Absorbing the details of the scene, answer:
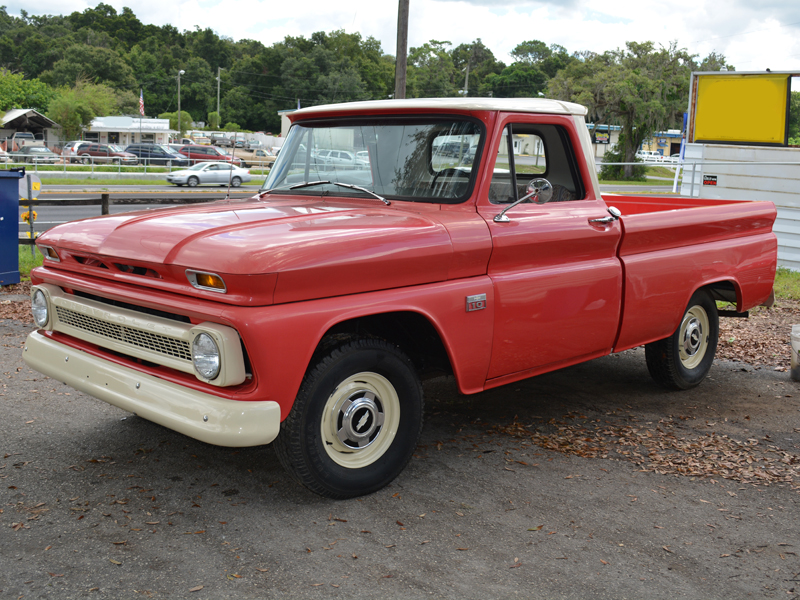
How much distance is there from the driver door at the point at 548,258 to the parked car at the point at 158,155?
3959 centimetres

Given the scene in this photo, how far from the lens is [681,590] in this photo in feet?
9.55

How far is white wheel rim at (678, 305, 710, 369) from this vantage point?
560cm

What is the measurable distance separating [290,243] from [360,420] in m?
0.96

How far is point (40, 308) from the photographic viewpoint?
401cm

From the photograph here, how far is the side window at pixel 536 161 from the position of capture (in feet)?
13.9

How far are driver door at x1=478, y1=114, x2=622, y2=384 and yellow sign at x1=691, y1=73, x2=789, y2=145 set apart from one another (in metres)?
12.3

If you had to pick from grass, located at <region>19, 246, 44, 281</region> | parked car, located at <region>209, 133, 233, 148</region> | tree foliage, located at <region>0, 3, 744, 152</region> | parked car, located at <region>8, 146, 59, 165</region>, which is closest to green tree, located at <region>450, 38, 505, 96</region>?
tree foliage, located at <region>0, 3, 744, 152</region>

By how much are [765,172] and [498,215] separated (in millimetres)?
10581

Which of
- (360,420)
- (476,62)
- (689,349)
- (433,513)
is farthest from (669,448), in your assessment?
(476,62)

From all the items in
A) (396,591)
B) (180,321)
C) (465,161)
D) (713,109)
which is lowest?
(396,591)

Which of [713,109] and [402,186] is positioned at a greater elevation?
[713,109]

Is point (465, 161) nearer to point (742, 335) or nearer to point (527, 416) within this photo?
point (527, 416)

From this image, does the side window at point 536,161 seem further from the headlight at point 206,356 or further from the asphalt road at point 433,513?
the headlight at point 206,356

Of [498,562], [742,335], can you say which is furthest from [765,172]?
[498,562]
